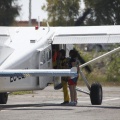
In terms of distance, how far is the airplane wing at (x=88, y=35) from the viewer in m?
28.7

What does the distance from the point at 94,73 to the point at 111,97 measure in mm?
14297

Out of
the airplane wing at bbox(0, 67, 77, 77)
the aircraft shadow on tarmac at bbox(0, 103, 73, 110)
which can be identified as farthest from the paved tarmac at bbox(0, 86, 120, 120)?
the airplane wing at bbox(0, 67, 77, 77)

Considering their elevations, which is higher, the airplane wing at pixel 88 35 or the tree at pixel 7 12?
the airplane wing at pixel 88 35

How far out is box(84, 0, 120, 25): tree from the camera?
2552 inches

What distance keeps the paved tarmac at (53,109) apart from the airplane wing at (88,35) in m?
1.94

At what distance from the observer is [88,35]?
2925 centimetres

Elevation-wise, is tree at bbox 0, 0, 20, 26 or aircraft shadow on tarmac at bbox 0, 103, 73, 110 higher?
aircraft shadow on tarmac at bbox 0, 103, 73, 110

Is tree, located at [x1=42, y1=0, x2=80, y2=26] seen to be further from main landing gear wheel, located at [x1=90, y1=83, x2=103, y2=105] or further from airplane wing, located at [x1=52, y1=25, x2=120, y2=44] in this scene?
main landing gear wheel, located at [x1=90, y1=83, x2=103, y2=105]

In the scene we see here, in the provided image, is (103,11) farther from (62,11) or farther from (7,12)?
(7,12)

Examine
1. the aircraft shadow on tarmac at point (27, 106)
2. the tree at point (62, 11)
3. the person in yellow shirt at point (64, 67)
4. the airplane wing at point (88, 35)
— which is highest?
the airplane wing at point (88, 35)

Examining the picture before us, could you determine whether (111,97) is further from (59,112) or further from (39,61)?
(59,112)

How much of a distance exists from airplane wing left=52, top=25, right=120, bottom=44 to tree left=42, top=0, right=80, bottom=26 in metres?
37.5

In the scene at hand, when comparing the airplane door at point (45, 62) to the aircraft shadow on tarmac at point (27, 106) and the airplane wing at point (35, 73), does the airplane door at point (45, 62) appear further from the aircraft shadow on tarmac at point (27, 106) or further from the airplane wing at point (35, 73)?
the airplane wing at point (35, 73)

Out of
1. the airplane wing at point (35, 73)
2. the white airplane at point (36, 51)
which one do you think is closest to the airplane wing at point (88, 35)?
the white airplane at point (36, 51)
